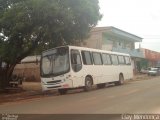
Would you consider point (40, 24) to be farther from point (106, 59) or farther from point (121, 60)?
point (121, 60)

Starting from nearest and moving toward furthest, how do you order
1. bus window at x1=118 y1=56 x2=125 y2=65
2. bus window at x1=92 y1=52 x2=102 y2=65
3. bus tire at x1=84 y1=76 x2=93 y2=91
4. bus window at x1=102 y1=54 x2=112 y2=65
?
bus tire at x1=84 y1=76 x2=93 y2=91
bus window at x1=92 y1=52 x2=102 y2=65
bus window at x1=102 y1=54 x2=112 y2=65
bus window at x1=118 y1=56 x2=125 y2=65

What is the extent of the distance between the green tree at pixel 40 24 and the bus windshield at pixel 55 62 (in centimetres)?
126

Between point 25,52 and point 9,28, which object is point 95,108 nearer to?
point 9,28

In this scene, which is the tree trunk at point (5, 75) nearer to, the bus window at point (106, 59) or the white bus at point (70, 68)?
the white bus at point (70, 68)

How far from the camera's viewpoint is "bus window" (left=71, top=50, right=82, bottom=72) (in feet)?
72.8

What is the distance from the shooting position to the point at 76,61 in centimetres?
2256

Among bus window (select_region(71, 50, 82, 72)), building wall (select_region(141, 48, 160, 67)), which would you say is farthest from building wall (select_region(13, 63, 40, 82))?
building wall (select_region(141, 48, 160, 67))

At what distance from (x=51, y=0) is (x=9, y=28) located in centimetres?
319

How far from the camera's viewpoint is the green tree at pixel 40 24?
21.1 meters

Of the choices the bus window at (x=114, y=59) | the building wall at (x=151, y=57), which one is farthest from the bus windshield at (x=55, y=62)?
the building wall at (x=151, y=57)

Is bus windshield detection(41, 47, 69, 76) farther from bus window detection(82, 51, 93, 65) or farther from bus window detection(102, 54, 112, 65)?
bus window detection(102, 54, 112, 65)

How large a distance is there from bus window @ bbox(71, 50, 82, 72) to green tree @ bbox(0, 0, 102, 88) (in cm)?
161

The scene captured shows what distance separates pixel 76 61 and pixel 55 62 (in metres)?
1.37

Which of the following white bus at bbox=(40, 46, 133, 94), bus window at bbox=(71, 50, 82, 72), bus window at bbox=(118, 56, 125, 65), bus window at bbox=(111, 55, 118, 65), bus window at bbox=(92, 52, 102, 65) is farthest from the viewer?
bus window at bbox=(118, 56, 125, 65)
